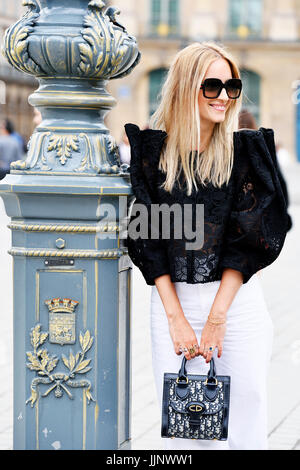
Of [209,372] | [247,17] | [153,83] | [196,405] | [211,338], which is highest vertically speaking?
[247,17]

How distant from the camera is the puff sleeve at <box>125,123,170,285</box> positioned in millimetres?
3381

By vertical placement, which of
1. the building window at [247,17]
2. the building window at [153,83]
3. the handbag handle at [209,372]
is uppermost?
the building window at [247,17]

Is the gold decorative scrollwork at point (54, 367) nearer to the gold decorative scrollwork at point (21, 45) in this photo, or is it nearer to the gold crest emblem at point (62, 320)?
the gold crest emblem at point (62, 320)

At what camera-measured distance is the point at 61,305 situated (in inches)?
138

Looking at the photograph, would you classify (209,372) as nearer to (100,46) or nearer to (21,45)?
(100,46)

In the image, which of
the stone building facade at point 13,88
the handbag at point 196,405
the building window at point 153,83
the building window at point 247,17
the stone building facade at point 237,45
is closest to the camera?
the handbag at point 196,405

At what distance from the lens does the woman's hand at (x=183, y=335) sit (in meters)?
3.35

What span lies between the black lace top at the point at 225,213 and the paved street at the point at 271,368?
1590 millimetres

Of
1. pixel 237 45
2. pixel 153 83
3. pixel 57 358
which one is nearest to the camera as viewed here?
pixel 57 358

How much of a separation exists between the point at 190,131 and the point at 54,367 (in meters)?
0.97

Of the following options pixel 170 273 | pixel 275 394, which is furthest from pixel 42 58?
pixel 275 394

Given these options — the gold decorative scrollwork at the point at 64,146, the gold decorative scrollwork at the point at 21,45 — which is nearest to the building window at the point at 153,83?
the gold decorative scrollwork at the point at 21,45

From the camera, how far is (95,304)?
350 centimetres

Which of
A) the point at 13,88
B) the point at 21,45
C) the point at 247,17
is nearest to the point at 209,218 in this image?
the point at 21,45
